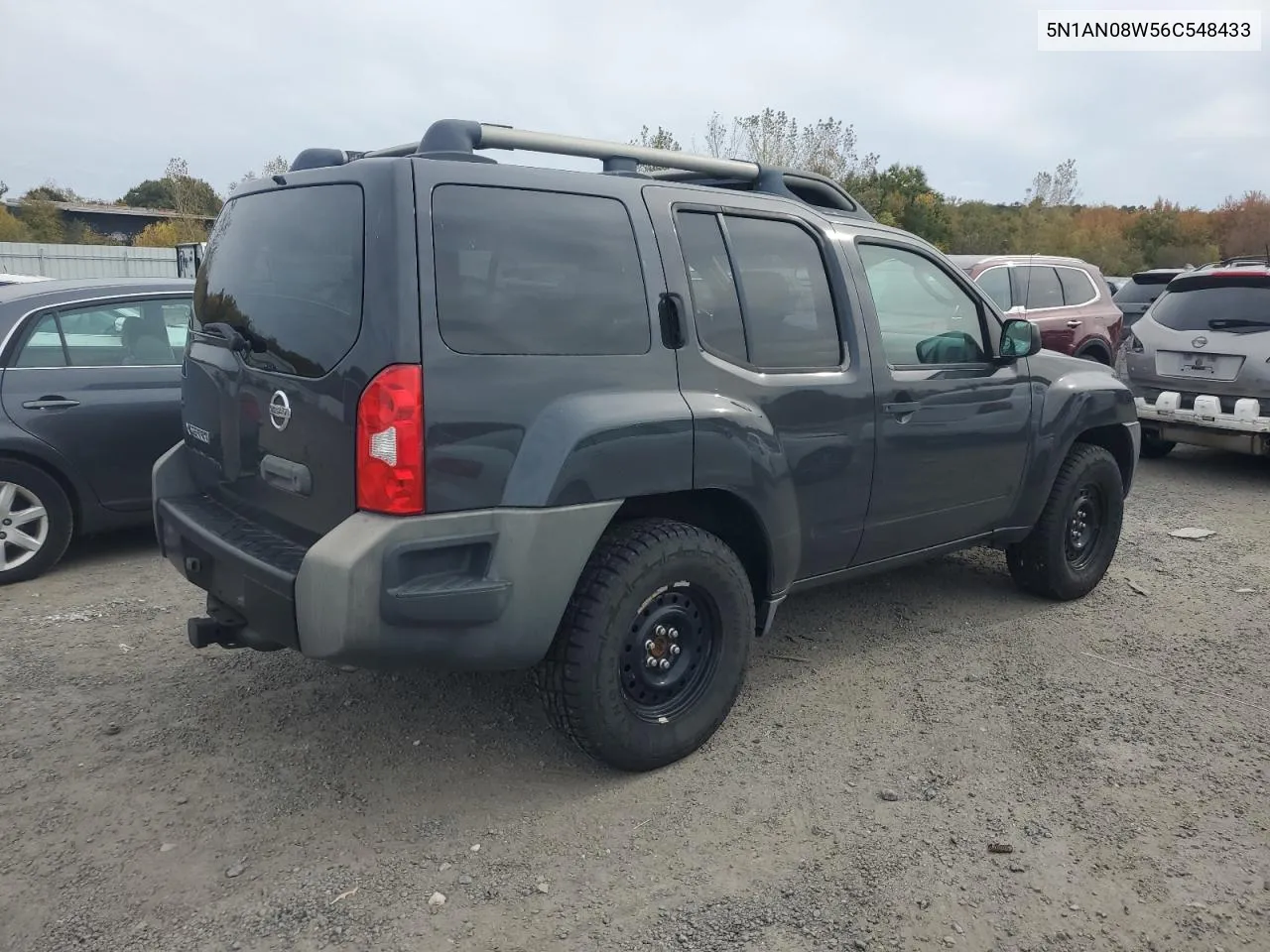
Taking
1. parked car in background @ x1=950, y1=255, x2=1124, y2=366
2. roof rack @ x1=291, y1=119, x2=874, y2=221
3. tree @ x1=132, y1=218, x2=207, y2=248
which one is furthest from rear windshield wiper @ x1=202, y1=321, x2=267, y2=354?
tree @ x1=132, y1=218, x2=207, y2=248

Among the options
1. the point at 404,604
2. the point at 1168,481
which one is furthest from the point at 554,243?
the point at 1168,481

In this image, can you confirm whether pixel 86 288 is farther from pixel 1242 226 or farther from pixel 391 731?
pixel 1242 226

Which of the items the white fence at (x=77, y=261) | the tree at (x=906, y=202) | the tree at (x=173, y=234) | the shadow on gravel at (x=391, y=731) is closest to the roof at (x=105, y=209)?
the tree at (x=173, y=234)

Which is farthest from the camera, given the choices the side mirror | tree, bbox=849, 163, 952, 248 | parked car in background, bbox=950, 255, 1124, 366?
tree, bbox=849, 163, 952, 248

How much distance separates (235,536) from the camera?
3207 mm

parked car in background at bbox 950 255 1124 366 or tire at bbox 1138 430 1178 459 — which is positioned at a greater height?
parked car in background at bbox 950 255 1124 366

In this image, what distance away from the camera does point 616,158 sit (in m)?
3.58

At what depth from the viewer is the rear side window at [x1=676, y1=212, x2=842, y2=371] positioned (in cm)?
343

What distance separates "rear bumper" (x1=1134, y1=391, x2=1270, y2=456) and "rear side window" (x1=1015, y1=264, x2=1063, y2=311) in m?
1.63

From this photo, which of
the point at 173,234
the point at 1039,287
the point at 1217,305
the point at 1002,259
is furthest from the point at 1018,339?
the point at 173,234

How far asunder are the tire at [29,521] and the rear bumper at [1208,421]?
7512 mm

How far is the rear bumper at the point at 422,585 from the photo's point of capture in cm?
270

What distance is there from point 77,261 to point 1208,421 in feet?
84.4

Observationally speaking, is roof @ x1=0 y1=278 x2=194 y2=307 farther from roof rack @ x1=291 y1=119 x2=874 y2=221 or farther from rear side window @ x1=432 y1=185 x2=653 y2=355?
rear side window @ x1=432 y1=185 x2=653 y2=355
